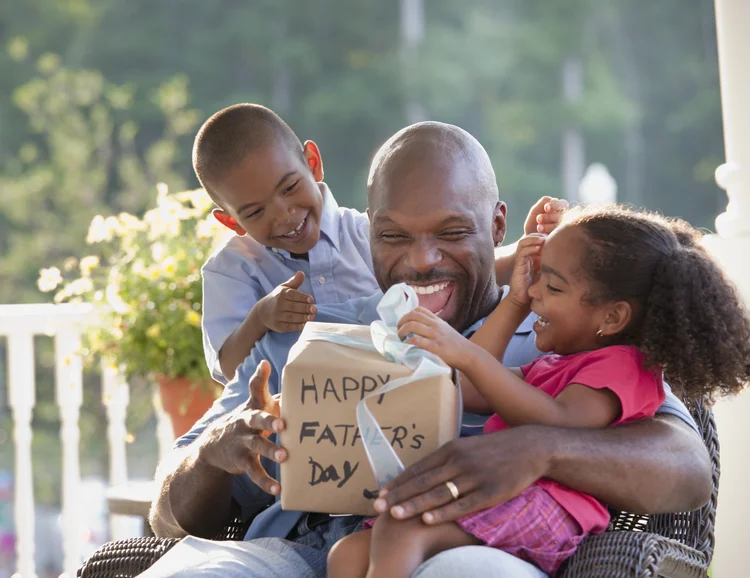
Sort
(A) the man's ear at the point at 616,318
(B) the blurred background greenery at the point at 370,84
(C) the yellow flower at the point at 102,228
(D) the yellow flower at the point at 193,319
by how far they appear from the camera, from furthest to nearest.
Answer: (B) the blurred background greenery at the point at 370,84 → (C) the yellow flower at the point at 102,228 → (D) the yellow flower at the point at 193,319 → (A) the man's ear at the point at 616,318

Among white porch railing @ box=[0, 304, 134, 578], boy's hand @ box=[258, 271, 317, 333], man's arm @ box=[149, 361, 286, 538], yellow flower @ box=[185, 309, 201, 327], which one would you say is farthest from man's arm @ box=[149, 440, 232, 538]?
white porch railing @ box=[0, 304, 134, 578]

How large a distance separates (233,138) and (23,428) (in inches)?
80.9

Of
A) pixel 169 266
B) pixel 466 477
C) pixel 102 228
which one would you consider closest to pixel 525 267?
pixel 466 477

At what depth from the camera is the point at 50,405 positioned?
1112cm

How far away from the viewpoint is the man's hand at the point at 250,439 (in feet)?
5.67

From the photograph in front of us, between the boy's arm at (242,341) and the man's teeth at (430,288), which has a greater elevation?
the man's teeth at (430,288)

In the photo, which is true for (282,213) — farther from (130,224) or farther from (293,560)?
(130,224)

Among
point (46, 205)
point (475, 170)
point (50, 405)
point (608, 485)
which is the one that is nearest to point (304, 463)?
point (608, 485)

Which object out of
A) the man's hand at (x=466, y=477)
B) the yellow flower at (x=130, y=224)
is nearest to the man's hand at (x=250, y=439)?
the man's hand at (x=466, y=477)

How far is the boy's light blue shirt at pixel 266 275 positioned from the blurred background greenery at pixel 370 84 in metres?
9.18

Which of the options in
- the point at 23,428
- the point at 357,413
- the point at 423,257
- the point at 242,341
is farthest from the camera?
the point at 23,428

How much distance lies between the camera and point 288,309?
2.19 metres

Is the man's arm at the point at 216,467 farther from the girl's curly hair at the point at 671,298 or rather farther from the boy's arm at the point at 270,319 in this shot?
the girl's curly hair at the point at 671,298

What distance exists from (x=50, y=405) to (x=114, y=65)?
4.24 m
